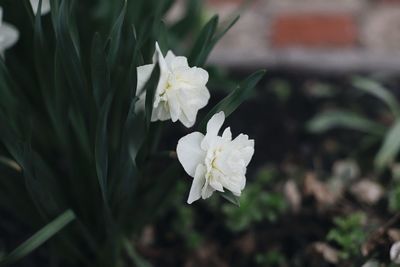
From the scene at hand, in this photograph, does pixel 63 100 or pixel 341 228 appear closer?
pixel 63 100

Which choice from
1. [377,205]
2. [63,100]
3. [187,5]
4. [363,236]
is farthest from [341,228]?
[187,5]

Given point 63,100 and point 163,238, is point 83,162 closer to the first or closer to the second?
point 63,100

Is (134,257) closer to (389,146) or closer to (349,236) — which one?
(349,236)

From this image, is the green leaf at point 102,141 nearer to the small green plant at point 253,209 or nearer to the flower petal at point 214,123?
the flower petal at point 214,123

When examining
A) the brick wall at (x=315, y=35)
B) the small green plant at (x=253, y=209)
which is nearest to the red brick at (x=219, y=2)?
the brick wall at (x=315, y=35)

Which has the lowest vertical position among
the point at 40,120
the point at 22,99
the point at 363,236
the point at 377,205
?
the point at 377,205

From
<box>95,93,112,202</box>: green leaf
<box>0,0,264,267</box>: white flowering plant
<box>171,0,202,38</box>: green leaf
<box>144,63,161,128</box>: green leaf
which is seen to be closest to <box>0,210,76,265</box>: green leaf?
<box>0,0,264,267</box>: white flowering plant

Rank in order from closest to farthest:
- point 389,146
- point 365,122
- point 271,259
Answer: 1. point 271,259
2. point 389,146
3. point 365,122

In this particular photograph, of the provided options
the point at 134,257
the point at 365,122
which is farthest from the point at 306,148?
the point at 134,257
